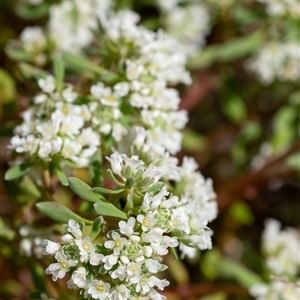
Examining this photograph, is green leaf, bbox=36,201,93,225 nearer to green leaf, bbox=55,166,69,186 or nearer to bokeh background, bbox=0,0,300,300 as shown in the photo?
green leaf, bbox=55,166,69,186

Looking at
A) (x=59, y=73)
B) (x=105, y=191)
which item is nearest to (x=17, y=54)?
(x=59, y=73)

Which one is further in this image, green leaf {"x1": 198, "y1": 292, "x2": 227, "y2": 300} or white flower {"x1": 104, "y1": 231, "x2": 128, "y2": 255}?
green leaf {"x1": 198, "y1": 292, "x2": 227, "y2": 300}

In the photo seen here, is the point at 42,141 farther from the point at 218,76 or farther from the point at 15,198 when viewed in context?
the point at 218,76

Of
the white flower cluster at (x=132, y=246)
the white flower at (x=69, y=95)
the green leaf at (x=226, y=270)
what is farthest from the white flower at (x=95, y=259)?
the green leaf at (x=226, y=270)

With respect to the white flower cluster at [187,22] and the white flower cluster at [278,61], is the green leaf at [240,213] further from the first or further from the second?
the white flower cluster at [187,22]

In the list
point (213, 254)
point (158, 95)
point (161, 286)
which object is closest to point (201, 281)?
point (213, 254)

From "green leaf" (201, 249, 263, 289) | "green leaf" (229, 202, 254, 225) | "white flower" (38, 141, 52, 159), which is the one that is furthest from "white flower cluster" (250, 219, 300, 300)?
"white flower" (38, 141, 52, 159)

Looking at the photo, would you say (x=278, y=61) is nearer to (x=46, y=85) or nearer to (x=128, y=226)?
(x=46, y=85)
